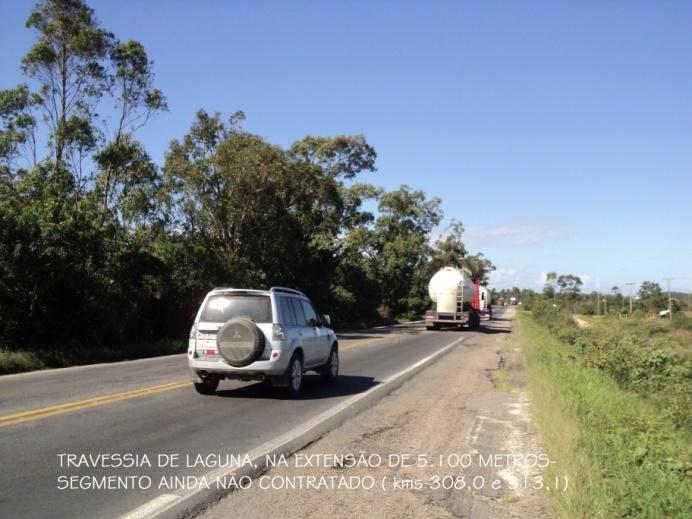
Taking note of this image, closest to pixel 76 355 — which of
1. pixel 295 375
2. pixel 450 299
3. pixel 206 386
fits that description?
pixel 206 386

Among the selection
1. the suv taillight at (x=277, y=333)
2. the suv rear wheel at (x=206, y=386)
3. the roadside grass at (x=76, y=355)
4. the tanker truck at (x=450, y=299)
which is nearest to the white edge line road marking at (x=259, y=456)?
the suv taillight at (x=277, y=333)

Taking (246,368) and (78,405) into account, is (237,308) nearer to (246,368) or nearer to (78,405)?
(246,368)

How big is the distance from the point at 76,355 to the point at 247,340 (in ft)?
31.0

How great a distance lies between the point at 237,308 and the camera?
10758 millimetres

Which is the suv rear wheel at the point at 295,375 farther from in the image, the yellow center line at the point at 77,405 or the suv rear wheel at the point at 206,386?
the yellow center line at the point at 77,405

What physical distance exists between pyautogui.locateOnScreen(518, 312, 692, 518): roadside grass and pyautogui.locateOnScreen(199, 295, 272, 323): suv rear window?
4784 mm

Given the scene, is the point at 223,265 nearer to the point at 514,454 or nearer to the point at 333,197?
the point at 333,197

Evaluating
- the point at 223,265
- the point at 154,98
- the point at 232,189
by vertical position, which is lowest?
the point at 223,265

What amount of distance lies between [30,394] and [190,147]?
76.2ft

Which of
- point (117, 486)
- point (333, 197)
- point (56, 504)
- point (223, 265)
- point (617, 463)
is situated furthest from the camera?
point (333, 197)

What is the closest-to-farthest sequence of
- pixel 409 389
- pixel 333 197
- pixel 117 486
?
pixel 117 486, pixel 409 389, pixel 333 197

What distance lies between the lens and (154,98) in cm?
3086

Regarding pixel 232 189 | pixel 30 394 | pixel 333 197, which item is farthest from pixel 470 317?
pixel 30 394

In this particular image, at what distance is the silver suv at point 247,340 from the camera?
1029 centimetres
